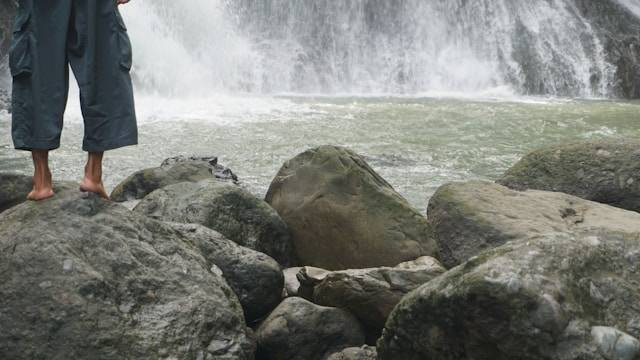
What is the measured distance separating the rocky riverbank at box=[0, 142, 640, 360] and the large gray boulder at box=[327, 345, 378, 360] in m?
0.01

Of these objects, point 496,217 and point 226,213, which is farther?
point 226,213

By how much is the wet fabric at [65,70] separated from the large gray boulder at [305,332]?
1515 millimetres

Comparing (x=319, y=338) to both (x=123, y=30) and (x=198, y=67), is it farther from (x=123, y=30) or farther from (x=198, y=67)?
(x=198, y=67)

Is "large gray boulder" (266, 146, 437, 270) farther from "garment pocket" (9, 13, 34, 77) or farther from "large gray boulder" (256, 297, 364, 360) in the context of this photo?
"garment pocket" (9, 13, 34, 77)

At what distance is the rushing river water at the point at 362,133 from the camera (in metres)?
11.7

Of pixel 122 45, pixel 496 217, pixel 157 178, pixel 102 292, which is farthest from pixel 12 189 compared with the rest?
pixel 496 217

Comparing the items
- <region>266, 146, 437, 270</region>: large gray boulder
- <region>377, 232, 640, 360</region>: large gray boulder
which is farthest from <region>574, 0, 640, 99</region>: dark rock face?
<region>377, 232, 640, 360</region>: large gray boulder

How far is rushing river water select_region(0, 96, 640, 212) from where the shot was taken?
38.5 feet

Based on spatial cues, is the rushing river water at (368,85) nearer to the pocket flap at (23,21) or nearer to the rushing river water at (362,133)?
the rushing river water at (362,133)

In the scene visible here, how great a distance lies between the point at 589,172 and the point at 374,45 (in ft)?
57.2

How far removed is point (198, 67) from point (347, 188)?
1547 cm

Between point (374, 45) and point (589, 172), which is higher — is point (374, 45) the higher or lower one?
the higher one

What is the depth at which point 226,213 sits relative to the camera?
656cm

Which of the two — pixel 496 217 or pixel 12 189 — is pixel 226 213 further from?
pixel 496 217
